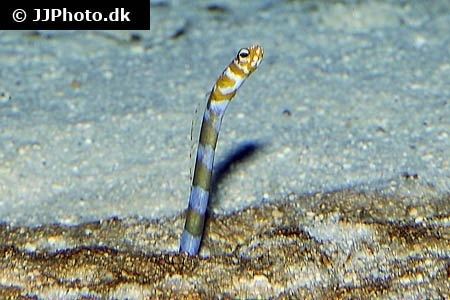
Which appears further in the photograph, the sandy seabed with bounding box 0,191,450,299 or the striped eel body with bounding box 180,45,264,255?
the sandy seabed with bounding box 0,191,450,299

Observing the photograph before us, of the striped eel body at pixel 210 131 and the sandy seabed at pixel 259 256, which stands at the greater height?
the striped eel body at pixel 210 131

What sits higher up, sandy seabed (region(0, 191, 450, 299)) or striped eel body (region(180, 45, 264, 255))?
striped eel body (region(180, 45, 264, 255))

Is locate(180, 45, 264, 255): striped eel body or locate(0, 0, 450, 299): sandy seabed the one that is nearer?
locate(180, 45, 264, 255): striped eel body

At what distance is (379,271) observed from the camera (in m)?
2.31

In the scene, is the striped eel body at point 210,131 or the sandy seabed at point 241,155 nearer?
the striped eel body at point 210,131

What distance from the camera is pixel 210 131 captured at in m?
2.18

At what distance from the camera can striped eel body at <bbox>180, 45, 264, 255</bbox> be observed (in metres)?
2.06

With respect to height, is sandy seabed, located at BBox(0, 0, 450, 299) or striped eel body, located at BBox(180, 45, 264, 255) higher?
striped eel body, located at BBox(180, 45, 264, 255)

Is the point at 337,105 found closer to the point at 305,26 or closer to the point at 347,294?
the point at 305,26

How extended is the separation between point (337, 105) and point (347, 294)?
170 centimetres

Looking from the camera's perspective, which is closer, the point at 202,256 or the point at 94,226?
the point at 202,256

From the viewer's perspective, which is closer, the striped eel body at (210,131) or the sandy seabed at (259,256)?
the striped eel body at (210,131)

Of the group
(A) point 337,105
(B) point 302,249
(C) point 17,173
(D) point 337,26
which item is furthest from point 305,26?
(B) point 302,249

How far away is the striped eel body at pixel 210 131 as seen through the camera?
2.06m
